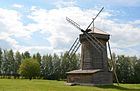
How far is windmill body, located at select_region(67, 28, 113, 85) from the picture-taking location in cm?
5249

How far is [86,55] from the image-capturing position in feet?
180

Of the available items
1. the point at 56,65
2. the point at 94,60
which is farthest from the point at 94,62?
the point at 56,65

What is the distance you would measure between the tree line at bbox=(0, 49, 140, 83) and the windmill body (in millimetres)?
34644

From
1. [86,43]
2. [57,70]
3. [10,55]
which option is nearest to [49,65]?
[57,70]

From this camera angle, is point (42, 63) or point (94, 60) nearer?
point (94, 60)

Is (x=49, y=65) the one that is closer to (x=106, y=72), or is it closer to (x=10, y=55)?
(x=10, y=55)

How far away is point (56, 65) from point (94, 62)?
191 feet

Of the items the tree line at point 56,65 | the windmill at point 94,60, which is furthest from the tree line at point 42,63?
the windmill at point 94,60

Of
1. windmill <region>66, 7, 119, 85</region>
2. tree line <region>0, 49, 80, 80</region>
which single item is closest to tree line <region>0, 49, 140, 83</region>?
tree line <region>0, 49, 80, 80</region>

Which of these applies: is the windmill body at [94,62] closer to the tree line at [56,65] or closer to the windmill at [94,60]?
the windmill at [94,60]

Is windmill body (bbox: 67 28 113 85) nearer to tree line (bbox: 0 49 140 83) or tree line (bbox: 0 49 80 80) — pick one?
tree line (bbox: 0 49 140 83)

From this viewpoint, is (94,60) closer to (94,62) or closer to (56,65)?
(94,62)

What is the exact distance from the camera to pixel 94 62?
5369 cm

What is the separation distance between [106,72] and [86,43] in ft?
21.4
